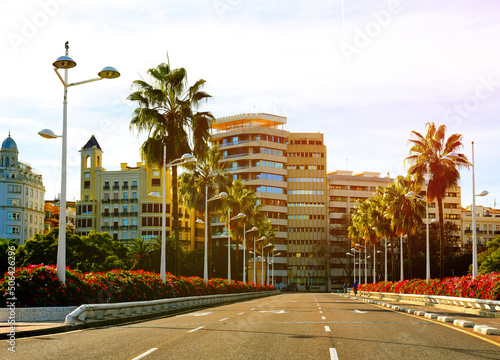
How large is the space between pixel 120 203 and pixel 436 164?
90099 mm

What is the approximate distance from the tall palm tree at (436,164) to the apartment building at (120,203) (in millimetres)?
80317

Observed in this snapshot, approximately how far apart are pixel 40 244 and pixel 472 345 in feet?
247

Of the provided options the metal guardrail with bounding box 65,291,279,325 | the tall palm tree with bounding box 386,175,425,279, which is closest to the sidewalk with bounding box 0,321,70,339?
the metal guardrail with bounding box 65,291,279,325

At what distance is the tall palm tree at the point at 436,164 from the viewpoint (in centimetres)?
4397

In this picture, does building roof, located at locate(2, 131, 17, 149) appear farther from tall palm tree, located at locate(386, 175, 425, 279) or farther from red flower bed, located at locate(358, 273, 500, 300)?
red flower bed, located at locate(358, 273, 500, 300)

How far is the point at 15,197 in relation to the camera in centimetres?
13062

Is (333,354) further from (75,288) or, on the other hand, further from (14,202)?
(14,202)

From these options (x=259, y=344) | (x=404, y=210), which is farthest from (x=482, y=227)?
(x=259, y=344)

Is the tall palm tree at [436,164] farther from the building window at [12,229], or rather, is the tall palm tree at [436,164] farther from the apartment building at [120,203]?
the building window at [12,229]

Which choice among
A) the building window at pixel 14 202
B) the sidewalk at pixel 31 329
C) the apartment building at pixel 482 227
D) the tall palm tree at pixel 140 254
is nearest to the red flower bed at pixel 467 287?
the sidewalk at pixel 31 329

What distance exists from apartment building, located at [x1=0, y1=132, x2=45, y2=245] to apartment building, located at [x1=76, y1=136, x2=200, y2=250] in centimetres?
1292

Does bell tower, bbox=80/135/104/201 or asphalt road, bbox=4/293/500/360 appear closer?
asphalt road, bbox=4/293/500/360

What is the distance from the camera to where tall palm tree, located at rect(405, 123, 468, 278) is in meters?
44.0

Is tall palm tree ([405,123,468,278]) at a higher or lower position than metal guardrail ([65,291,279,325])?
higher
